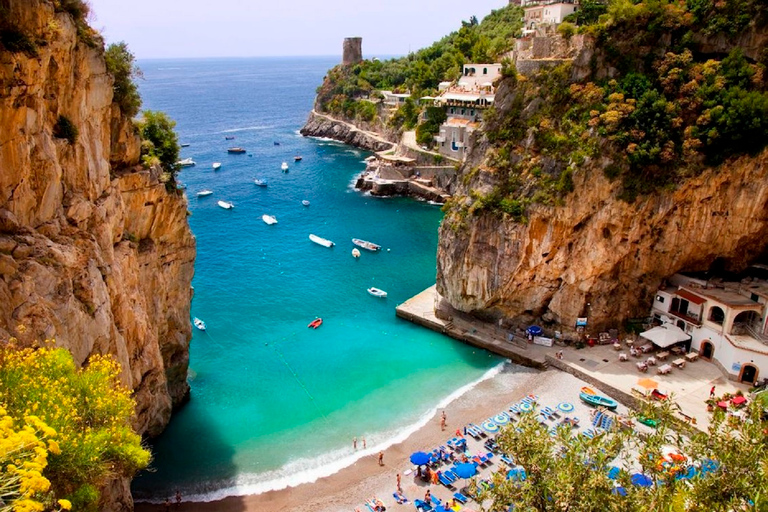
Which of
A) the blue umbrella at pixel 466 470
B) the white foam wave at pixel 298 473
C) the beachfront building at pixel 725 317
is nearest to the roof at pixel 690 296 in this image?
the beachfront building at pixel 725 317

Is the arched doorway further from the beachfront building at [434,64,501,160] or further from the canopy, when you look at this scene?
the beachfront building at [434,64,501,160]

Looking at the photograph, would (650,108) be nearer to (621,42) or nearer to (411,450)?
(621,42)

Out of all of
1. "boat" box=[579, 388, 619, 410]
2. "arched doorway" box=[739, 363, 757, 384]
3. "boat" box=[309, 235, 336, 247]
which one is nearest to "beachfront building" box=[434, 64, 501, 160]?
"boat" box=[309, 235, 336, 247]

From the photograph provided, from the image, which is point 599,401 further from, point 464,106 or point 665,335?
point 464,106

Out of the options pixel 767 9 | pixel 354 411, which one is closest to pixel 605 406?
pixel 354 411

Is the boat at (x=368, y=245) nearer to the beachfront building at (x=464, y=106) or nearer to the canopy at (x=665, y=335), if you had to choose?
the beachfront building at (x=464, y=106)
